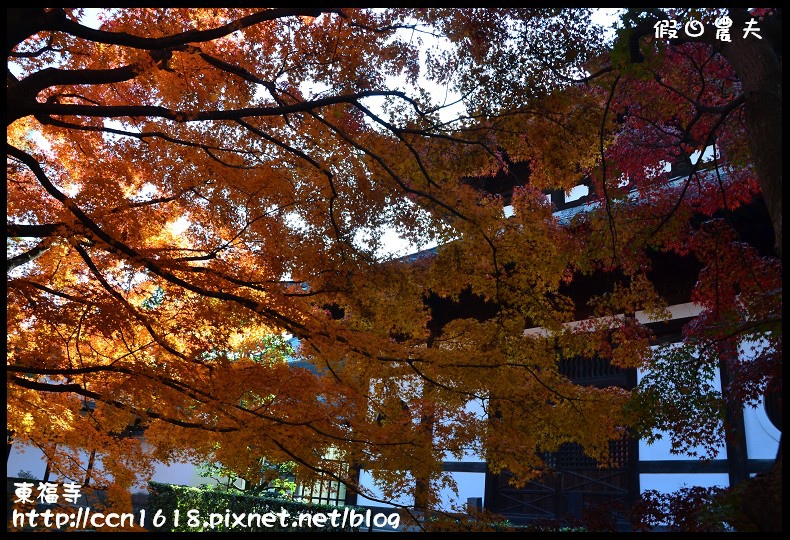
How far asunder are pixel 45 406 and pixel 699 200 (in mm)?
7886

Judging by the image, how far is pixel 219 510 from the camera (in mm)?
14125

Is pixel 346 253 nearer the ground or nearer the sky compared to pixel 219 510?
nearer the sky

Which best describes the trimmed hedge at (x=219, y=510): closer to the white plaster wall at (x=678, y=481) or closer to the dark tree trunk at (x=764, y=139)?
the white plaster wall at (x=678, y=481)

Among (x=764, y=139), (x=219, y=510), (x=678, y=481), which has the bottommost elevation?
(x=219, y=510)

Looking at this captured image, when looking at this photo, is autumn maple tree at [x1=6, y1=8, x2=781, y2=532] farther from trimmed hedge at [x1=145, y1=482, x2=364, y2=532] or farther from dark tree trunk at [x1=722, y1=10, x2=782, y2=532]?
trimmed hedge at [x1=145, y1=482, x2=364, y2=532]

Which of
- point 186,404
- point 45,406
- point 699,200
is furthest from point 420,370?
point 45,406

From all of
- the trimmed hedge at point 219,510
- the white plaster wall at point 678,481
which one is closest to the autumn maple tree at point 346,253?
the white plaster wall at point 678,481

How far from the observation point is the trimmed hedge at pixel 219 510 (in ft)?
40.2

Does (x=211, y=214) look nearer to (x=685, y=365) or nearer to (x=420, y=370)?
(x=420, y=370)

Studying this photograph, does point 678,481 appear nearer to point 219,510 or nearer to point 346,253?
point 346,253

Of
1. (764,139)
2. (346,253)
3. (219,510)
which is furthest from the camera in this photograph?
(219,510)

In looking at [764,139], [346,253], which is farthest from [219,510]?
[764,139]

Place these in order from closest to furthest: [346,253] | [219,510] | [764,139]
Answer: [764,139]
[346,253]
[219,510]

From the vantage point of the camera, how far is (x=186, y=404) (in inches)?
251
